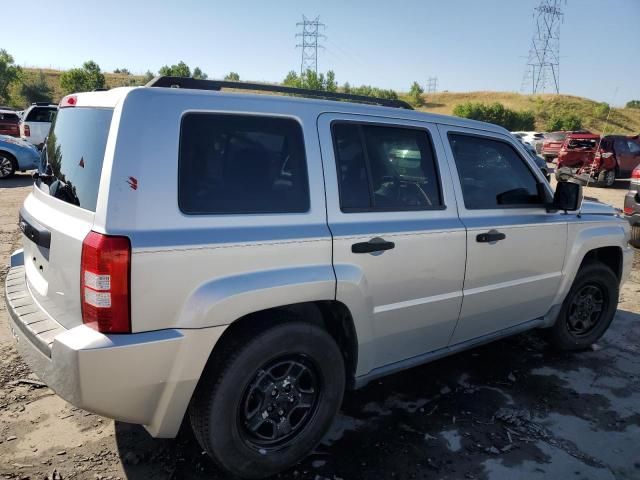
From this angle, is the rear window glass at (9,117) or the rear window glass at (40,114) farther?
the rear window glass at (9,117)

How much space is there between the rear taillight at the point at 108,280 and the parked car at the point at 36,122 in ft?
55.0

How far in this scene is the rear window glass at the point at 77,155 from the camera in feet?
7.34

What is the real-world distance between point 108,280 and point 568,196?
3.20 metres

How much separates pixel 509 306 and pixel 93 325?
2.83m

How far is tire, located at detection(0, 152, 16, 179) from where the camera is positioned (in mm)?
12961

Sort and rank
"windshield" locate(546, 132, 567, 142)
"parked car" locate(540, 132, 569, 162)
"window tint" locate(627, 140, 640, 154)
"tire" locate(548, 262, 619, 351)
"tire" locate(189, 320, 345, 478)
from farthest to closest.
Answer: "windshield" locate(546, 132, 567, 142)
"parked car" locate(540, 132, 569, 162)
"window tint" locate(627, 140, 640, 154)
"tire" locate(548, 262, 619, 351)
"tire" locate(189, 320, 345, 478)

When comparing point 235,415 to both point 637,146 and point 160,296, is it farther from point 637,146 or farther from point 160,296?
point 637,146

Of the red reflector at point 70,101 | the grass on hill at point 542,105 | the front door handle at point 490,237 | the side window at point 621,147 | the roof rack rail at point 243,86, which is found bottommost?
the front door handle at point 490,237

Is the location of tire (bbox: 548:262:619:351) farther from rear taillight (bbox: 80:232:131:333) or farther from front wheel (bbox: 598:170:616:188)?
front wheel (bbox: 598:170:616:188)

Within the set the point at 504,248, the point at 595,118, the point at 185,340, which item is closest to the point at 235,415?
the point at 185,340

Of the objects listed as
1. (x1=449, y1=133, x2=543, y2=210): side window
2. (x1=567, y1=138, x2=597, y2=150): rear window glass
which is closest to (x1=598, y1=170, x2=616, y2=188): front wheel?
(x1=567, y1=138, x2=597, y2=150): rear window glass

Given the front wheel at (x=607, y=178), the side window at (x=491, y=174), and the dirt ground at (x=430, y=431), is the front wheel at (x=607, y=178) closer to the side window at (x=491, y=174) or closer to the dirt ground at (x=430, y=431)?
the dirt ground at (x=430, y=431)

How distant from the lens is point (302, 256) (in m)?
2.47

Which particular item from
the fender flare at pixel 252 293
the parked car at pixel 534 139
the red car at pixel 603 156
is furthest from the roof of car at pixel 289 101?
the parked car at pixel 534 139
